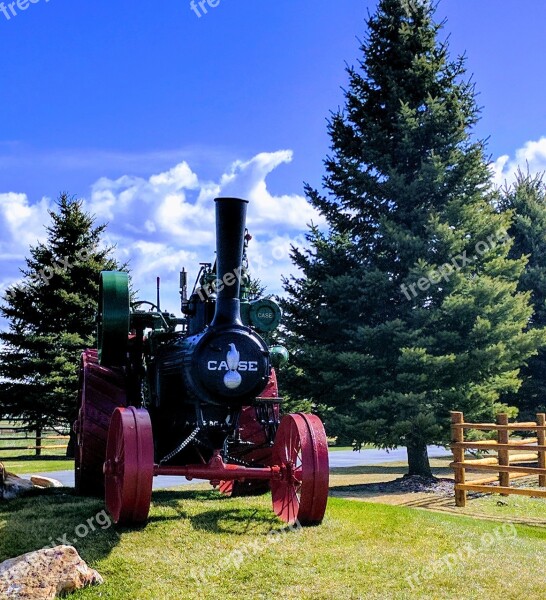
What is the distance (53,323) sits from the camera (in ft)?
72.0

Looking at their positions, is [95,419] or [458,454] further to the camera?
[458,454]

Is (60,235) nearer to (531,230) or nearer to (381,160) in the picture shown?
(381,160)

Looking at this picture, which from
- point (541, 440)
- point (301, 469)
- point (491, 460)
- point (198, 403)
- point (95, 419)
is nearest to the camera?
point (301, 469)

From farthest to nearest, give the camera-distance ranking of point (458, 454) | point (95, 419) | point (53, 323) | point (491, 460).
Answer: point (53, 323) < point (491, 460) < point (458, 454) < point (95, 419)

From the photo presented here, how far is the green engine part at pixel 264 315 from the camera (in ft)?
27.7

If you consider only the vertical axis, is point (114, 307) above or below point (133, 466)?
above

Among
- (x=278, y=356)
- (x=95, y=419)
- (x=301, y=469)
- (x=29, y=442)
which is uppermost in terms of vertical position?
(x=278, y=356)

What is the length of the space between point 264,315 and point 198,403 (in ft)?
4.95

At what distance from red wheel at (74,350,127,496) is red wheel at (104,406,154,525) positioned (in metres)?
1.78

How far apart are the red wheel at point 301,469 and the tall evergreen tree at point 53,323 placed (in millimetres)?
14077

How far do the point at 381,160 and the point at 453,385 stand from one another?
192 inches

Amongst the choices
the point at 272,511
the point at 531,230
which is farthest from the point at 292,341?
the point at 531,230

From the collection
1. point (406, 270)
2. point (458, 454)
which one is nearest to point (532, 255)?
point (406, 270)

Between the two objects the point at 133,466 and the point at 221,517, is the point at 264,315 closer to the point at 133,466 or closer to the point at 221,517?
the point at 221,517
